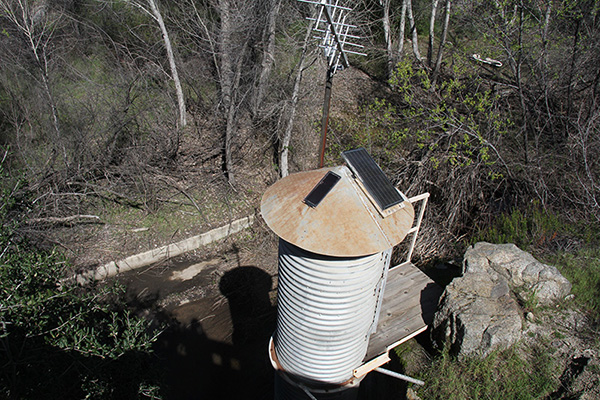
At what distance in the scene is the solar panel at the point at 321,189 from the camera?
431 cm

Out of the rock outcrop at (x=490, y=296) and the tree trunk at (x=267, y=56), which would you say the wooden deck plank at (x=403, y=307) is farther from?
the tree trunk at (x=267, y=56)

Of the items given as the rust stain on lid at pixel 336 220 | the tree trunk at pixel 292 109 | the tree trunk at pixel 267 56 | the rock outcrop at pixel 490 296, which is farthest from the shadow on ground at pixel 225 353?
the tree trunk at pixel 267 56

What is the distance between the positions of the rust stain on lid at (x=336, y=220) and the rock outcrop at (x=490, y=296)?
6.36ft

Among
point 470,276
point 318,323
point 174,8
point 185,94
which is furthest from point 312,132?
point 318,323

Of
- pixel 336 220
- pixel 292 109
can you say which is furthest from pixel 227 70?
pixel 336 220

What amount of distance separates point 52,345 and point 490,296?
5497mm

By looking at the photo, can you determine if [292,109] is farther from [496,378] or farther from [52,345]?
[52,345]

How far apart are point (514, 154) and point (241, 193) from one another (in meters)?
7.56

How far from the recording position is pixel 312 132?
1338 cm

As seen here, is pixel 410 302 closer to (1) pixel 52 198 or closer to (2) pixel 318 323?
(2) pixel 318 323

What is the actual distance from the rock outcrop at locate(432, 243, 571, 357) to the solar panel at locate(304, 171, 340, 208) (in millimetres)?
2773

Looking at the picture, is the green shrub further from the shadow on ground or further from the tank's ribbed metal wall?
the shadow on ground

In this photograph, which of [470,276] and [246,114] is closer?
[470,276]

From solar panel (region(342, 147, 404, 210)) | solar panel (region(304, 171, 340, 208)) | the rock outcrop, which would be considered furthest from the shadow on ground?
solar panel (region(342, 147, 404, 210))
